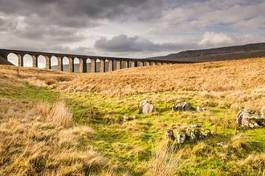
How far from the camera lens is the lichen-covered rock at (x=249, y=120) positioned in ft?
37.3

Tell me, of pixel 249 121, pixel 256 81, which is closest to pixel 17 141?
pixel 249 121

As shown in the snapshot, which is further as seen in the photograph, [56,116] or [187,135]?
[56,116]

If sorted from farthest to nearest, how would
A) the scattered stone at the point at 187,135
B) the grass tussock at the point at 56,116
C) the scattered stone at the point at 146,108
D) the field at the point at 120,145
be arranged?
1. the scattered stone at the point at 146,108
2. the grass tussock at the point at 56,116
3. the scattered stone at the point at 187,135
4. the field at the point at 120,145

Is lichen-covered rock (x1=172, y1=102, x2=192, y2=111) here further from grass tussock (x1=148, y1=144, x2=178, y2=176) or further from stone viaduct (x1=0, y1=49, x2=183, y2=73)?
stone viaduct (x1=0, y1=49, x2=183, y2=73)

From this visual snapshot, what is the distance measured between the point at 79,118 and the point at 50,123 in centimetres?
280

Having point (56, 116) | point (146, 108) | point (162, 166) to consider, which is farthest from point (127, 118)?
point (162, 166)

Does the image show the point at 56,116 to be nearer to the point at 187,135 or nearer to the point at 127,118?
the point at 127,118

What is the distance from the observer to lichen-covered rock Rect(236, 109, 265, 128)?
11.4 metres

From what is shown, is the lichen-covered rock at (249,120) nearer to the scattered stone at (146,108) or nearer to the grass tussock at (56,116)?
the scattered stone at (146,108)

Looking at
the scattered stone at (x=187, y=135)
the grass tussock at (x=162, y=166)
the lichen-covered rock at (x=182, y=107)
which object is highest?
the lichen-covered rock at (x=182, y=107)

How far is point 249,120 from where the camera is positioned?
11.5 metres

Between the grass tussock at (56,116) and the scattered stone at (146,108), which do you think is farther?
the scattered stone at (146,108)

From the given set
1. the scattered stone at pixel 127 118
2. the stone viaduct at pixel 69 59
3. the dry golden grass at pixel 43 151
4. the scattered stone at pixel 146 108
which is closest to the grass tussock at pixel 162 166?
the dry golden grass at pixel 43 151

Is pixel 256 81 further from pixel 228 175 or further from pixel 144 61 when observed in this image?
pixel 144 61
